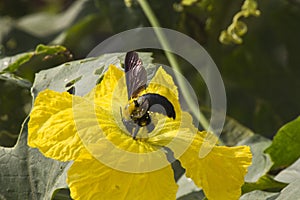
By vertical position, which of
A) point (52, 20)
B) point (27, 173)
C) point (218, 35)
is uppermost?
point (27, 173)

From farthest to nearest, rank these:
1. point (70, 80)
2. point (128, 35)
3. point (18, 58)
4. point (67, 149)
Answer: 1. point (128, 35)
2. point (18, 58)
3. point (70, 80)
4. point (67, 149)

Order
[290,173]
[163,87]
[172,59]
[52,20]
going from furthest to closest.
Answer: [52,20]
[172,59]
[290,173]
[163,87]

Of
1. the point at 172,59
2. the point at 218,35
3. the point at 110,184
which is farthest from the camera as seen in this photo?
the point at 218,35

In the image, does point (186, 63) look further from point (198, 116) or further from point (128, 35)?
point (198, 116)

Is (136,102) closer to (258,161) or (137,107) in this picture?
(137,107)

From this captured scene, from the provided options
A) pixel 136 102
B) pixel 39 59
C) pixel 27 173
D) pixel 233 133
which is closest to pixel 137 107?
pixel 136 102

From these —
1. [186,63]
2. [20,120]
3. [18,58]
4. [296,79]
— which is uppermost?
[18,58]

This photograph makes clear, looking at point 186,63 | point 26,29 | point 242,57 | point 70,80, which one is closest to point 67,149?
point 70,80

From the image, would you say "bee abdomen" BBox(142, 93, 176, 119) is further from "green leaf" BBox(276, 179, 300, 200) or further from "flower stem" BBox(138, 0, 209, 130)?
"flower stem" BBox(138, 0, 209, 130)
